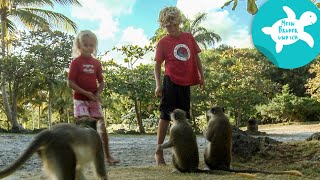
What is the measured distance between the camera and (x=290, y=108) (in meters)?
30.4

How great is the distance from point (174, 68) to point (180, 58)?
140 millimetres

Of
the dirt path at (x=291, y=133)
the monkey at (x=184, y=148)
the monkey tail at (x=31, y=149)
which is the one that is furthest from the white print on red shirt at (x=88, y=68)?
the dirt path at (x=291, y=133)

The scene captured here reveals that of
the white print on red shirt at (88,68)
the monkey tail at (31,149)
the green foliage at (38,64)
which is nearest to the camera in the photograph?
the monkey tail at (31,149)

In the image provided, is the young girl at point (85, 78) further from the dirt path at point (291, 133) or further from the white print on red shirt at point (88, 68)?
the dirt path at point (291, 133)

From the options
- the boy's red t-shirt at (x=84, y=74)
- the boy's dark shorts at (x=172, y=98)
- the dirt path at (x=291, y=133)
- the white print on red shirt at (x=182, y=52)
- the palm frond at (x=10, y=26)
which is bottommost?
the dirt path at (x=291, y=133)

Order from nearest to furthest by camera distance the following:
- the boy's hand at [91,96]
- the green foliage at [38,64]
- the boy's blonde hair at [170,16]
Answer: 1. the boy's hand at [91,96]
2. the boy's blonde hair at [170,16]
3. the green foliage at [38,64]

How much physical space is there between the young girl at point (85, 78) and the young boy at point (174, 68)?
0.75 m

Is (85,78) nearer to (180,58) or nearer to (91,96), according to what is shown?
(91,96)

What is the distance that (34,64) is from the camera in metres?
17.9

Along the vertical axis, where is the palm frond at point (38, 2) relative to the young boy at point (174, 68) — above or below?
above

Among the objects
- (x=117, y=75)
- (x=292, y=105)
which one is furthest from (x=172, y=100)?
(x=292, y=105)

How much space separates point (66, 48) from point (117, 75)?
94.8 inches

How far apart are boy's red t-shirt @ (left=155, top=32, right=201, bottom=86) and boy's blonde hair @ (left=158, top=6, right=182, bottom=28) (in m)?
0.19

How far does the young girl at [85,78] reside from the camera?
4.88m
